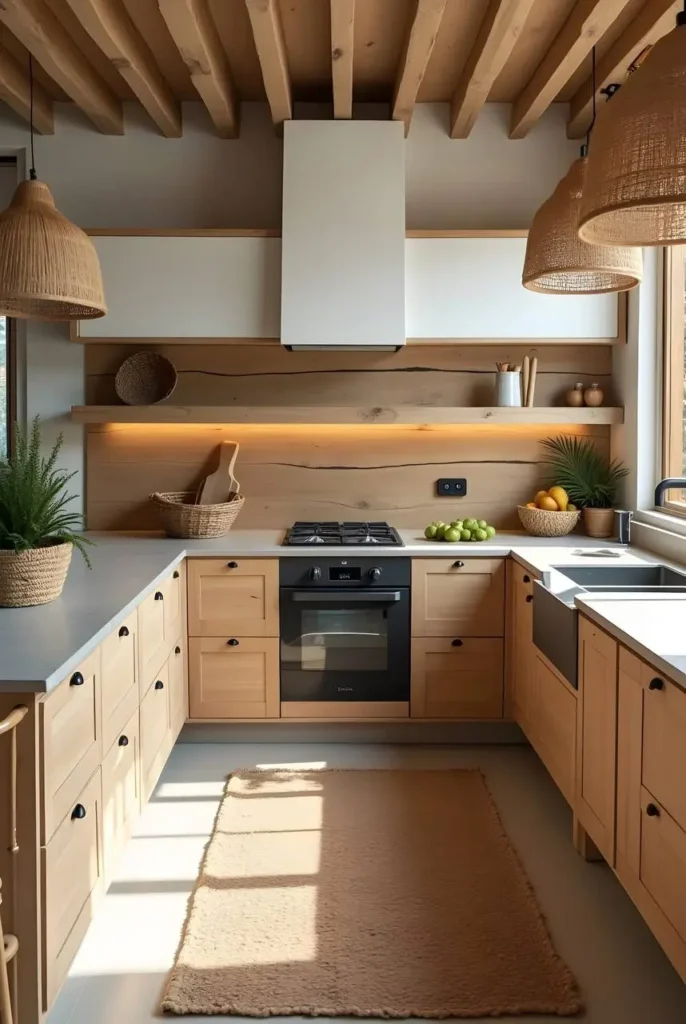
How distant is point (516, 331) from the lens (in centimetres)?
366

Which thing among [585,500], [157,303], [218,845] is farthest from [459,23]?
[218,845]

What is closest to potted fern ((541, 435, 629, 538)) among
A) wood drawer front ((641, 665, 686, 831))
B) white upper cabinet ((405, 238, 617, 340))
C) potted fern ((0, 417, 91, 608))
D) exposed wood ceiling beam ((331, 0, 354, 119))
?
white upper cabinet ((405, 238, 617, 340))

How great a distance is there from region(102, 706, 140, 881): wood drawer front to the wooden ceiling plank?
2.21 metres

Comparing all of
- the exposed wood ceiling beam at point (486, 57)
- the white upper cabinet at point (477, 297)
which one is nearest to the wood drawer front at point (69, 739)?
the white upper cabinet at point (477, 297)

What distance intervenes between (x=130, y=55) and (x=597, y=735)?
279 cm

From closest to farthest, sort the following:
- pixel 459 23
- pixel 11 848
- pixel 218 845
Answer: pixel 11 848 < pixel 218 845 < pixel 459 23

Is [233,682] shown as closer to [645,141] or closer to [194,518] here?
[194,518]

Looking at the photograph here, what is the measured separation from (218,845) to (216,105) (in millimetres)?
2868

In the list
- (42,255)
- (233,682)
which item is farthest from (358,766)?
(42,255)

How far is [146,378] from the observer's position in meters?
3.89

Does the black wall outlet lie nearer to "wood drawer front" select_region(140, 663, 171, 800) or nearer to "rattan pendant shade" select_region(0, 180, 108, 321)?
"wood drawer front" select_region(140, 663, 171, 800)

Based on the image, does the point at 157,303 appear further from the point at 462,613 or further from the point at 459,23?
the point at 462,613

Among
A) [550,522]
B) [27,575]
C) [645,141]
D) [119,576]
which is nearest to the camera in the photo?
[645,141]

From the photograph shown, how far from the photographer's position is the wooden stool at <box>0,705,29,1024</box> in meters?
1.35
